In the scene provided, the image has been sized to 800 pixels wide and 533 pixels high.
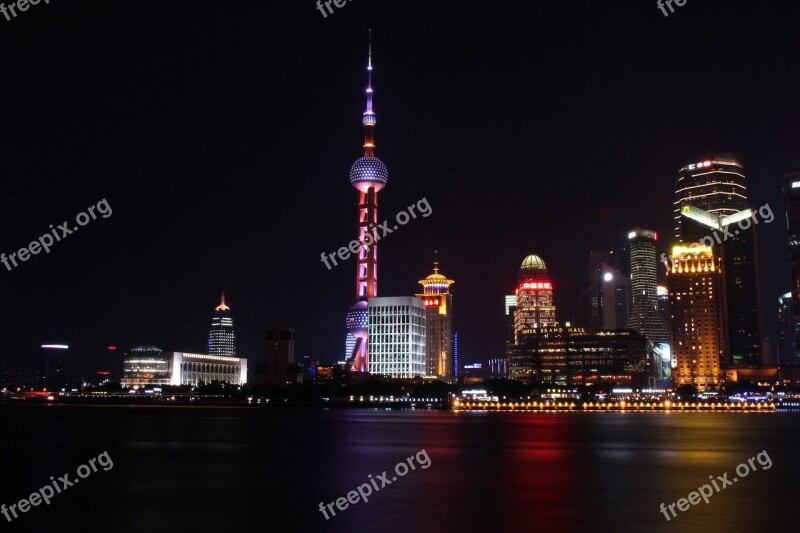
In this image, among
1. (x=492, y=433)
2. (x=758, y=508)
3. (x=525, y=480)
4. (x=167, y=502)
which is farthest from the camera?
(x=492, y=433)

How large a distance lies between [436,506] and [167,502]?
1646 cm

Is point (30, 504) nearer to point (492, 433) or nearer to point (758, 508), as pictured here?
point (758, 508)

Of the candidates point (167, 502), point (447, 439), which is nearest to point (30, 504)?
point (167, 502)

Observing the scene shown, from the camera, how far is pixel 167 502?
52844 mm

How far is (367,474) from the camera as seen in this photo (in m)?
66.8

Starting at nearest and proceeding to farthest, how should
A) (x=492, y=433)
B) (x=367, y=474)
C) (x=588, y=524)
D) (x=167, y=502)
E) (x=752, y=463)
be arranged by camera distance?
(x=588, y=524) → (x=167, y=502) → (x=367, y=474) → (x=752, y=463) → (x=492, y=433)

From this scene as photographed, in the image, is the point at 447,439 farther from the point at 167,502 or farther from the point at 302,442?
the point at 167,502

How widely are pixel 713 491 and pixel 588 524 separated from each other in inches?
599

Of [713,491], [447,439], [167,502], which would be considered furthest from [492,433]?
[167,502]

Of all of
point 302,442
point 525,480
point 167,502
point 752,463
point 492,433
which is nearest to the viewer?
point 167,502

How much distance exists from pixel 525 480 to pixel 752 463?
2480 cm

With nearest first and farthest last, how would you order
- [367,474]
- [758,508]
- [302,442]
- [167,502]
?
[758,508]
[167,502]
[367,474]
[302,442]

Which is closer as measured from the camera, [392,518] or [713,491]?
[392,518]

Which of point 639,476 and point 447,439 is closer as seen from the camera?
point 639,476
